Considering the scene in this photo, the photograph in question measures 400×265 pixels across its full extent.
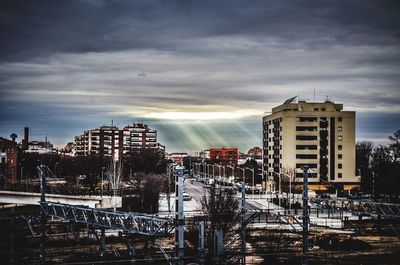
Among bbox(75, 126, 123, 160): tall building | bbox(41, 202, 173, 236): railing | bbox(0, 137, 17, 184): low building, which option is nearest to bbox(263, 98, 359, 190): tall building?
bbox(0, 137, 17, 184): low building

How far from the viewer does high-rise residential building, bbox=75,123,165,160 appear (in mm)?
145250

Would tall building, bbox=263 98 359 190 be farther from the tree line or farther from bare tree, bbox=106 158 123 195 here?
bare tree, bbox=106 158 123 195

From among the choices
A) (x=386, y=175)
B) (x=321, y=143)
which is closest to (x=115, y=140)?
(x=321, y=143)

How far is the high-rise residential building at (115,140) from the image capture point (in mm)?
145250

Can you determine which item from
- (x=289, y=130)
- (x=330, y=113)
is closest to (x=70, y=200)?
(x=289, y=130)

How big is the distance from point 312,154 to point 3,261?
64506 mm

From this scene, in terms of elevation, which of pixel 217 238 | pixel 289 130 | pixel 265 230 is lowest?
pixel 265 230

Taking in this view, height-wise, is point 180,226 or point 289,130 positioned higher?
point 289,130

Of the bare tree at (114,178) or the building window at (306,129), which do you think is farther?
the building window at (306,129)

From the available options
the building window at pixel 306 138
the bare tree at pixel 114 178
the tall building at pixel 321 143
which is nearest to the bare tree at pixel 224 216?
the bare tree at pixel 114 178

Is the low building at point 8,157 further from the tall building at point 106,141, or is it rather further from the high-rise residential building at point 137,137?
the high-rise residential building at point 137,137

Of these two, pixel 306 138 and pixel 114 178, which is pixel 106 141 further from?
pixel 114 178

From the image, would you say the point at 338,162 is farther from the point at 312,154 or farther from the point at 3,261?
the point at 3,261

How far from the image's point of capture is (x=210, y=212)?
34250mm
